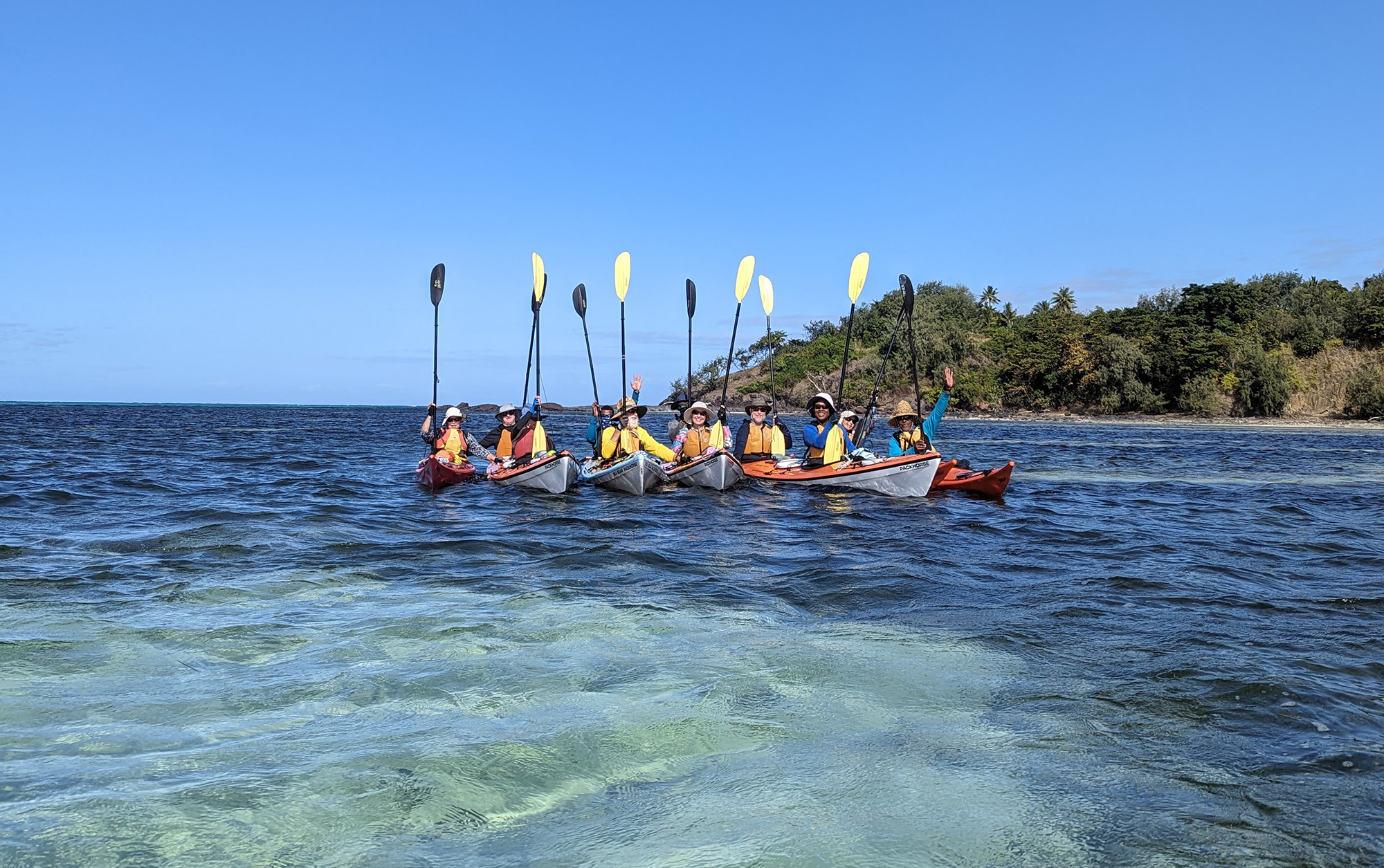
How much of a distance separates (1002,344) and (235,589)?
274 feet

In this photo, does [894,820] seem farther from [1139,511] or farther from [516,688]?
[1139,511]

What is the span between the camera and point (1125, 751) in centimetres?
407

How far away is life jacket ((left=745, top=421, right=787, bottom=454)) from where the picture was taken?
17281mm

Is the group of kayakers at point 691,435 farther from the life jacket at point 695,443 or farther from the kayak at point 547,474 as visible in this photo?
the kayak at point 547,474

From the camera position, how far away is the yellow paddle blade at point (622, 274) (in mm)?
19297

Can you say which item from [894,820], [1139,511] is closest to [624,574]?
[894,820]

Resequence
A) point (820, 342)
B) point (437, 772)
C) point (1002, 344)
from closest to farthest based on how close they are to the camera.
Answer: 1. point (437, 772)
2. point (1002, 344)
3. point (820, 342)

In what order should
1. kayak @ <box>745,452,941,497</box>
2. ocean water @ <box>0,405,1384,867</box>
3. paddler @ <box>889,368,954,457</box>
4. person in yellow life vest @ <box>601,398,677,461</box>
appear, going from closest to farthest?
ocean water @ <box>0,405,1384,867</box>, kayak @ <box>745,452,941,497</box>, paddler @ <box>889,368,954,457</box>, person in yellow life vest @ <box>601,398,677,461</box>

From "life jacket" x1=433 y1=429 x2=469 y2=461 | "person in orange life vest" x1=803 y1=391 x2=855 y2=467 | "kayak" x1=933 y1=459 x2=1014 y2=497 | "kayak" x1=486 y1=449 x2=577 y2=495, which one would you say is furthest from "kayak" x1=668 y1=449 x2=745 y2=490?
"life jacket" x1=433 y1=429 x2=469 y2=461

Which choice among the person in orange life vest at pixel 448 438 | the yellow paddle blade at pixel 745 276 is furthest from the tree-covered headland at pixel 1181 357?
the person in orange life vest at pixel 448 438

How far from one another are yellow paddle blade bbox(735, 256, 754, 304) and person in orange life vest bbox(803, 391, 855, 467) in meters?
6.45

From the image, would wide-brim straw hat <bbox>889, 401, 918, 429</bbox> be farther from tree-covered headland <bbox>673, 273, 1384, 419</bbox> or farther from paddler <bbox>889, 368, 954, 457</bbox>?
tree-covered headland <bbox>673, 273, 1384, 419</bbox>

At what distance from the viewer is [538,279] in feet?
62.4

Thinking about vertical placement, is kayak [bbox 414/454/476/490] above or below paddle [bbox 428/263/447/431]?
below
